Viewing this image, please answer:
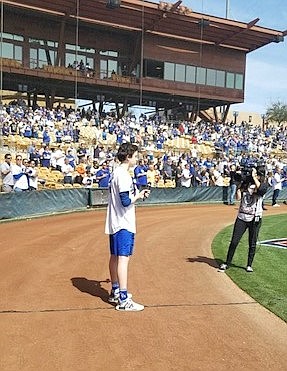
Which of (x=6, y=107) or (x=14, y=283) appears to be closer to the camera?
(x=14, y=283)

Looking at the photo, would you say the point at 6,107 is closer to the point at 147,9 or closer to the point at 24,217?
the point at 147,9

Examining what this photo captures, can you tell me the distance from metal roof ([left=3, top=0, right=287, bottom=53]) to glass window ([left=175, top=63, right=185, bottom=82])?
2.57 m

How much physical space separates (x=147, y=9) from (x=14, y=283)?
33781 mm

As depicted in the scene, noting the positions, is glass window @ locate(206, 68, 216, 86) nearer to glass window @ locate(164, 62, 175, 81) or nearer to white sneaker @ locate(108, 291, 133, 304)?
glass window @ locate(164, 62, 175, 81)

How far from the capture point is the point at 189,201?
22.9 meters

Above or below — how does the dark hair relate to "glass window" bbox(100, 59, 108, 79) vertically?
below

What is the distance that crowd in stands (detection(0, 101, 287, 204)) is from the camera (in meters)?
19.7

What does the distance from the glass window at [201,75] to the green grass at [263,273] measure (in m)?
34.3

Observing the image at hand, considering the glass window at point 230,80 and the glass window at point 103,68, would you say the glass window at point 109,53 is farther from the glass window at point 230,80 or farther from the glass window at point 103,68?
the glass window at point 230,80

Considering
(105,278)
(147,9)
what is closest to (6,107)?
(147,9)

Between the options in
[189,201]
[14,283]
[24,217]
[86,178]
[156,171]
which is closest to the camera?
[14,283]

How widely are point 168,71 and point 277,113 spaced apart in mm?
38474

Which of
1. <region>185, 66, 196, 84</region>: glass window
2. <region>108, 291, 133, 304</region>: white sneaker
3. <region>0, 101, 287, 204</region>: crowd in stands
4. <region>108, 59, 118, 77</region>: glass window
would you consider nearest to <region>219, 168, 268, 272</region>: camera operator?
<region>108, 291, 133, 304</region>: white sneaker

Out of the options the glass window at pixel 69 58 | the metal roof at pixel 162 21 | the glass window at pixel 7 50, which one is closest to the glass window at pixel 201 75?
the metal roof at pixel 162 21
